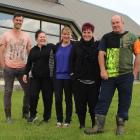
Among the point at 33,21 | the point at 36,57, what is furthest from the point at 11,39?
the point at 33,21

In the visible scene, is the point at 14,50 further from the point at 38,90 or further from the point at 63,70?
the point at 63,70

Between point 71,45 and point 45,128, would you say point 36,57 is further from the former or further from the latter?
point 45,128

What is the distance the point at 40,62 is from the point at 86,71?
1151 mm

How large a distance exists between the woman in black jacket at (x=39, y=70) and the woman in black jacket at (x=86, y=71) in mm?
736

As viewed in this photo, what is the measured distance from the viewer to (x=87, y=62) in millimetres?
8148

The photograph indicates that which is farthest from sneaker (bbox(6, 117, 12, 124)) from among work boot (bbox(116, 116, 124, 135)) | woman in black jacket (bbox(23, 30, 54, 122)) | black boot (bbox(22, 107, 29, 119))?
work boot (bbox(116, 116, 124, 135))

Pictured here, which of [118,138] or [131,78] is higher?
[131,78]

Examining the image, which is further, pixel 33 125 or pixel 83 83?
pixel 33 125

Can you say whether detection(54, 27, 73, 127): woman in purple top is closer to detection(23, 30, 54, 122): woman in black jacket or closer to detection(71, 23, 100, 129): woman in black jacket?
detection(71, 23, 100, 129): woman in black jacket

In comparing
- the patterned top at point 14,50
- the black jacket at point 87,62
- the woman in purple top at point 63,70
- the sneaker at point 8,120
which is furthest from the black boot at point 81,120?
the patterned top at point 14,50

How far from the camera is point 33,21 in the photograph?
961 inches

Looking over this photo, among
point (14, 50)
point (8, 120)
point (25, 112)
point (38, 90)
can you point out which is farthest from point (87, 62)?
point (25, 112)

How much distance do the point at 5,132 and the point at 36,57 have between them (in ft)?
5.49

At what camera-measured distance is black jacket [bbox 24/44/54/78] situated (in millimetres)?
8898
